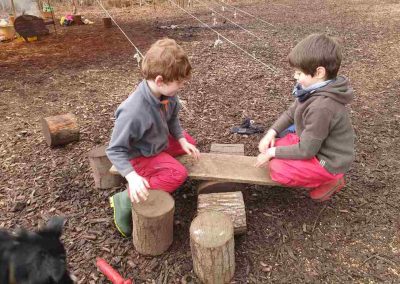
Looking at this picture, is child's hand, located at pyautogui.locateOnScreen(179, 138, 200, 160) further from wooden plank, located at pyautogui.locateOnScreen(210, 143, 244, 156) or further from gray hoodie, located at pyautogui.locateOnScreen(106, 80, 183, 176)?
wooden plank, located at pyautogui.locateOnScreen(210, 143, 244, 156)

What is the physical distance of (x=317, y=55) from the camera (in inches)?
111

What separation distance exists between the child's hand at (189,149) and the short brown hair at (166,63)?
28.3 inches

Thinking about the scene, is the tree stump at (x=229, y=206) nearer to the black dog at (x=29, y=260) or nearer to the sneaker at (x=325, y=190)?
the sneaker at (x=325, y=190)

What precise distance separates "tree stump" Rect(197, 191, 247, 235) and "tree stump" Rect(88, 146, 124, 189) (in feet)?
3.09

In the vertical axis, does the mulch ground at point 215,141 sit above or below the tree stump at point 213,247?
below

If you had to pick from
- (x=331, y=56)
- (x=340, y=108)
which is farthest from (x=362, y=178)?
(x=331, y=56)

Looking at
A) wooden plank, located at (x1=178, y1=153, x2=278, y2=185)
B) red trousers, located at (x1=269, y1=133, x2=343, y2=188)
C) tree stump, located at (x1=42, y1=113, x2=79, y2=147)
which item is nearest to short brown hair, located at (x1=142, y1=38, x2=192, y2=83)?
wooden plank, located at (x1=178, y1=153, x2=278, y2=185)

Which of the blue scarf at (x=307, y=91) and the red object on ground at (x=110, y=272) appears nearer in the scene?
the red object on ground at (x=110, y=272)

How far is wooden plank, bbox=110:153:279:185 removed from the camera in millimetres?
3145

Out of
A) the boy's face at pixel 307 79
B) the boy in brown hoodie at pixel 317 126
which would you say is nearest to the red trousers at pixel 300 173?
the boy in brown hoodie at pixel 317 126

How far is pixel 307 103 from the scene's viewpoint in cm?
298

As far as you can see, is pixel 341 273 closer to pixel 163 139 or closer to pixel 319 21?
pixel 163 139

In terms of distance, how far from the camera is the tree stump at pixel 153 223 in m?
2.68

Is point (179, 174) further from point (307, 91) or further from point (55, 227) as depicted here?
point (55, 227)
